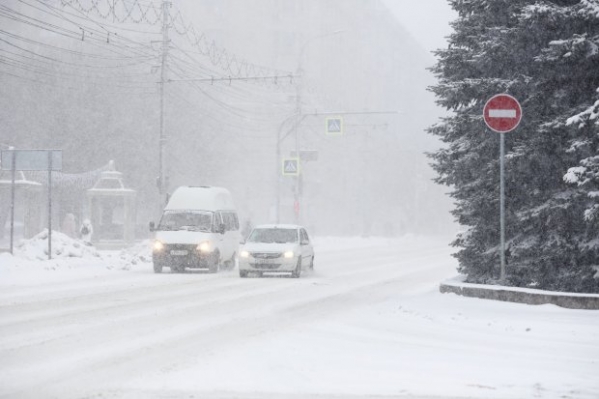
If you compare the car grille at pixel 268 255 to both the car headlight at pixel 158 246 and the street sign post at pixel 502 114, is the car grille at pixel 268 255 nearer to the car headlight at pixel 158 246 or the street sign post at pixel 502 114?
the car headlight at pixel 158 246

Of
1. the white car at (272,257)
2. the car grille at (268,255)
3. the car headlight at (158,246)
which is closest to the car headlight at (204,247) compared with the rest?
the car headlight at (158,246)

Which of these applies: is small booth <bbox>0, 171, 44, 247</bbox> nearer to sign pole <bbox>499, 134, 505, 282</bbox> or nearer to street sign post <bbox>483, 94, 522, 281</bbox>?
sign pole <bbox>499, 134, 505, 282</bbox>

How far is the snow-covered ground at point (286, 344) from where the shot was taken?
8.77m

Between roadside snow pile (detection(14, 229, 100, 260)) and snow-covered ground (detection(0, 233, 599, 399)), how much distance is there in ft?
26.0

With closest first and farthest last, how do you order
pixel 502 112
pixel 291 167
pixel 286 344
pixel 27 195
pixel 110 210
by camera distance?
pixel 286 344 → pixel 502 112 → pixel 27 195 → pixel 110 210 → pixel 291 167

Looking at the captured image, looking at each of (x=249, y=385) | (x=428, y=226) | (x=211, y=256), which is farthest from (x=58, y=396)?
(x=428, y=226)

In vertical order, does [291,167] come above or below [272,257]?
above

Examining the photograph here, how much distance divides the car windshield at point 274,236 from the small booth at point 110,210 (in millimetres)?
16255

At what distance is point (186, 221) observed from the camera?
30172 mm

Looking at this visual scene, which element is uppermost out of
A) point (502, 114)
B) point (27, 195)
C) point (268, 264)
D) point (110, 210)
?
point (502, 114)

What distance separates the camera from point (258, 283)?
952 inches

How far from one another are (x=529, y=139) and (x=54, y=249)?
17615mm

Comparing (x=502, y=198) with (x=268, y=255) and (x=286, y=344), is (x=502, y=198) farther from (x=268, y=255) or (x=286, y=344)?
(x=268, y=255)

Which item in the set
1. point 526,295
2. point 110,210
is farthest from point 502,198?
point 110,210
